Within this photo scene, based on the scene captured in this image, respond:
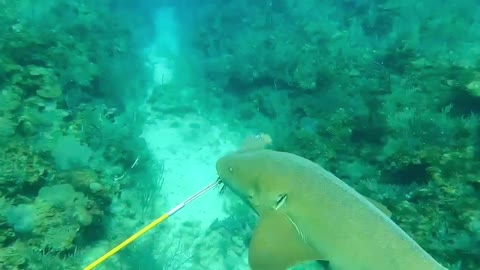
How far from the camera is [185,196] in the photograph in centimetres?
619

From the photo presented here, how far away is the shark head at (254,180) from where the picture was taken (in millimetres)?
2289

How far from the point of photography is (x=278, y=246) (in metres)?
2.14

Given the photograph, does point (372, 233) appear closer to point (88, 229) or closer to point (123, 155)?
point (88, 229)

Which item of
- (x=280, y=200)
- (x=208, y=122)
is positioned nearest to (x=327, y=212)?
(x=280, y=200)

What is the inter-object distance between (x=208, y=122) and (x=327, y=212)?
246 inches

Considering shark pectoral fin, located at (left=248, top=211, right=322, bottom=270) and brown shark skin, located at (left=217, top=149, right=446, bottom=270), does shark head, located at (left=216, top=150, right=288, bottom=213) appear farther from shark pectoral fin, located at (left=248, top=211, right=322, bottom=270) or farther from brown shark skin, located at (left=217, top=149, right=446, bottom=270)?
shark pectoral fin, located at (left=248, top=211, right=322, bottom=270)

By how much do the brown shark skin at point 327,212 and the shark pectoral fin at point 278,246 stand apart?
4 centimetres

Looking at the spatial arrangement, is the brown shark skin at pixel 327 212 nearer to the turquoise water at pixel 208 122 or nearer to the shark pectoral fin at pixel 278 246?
the shark pectoral fin at pixel 278 246

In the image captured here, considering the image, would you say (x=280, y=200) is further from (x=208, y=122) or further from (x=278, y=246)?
(x=208, y=122)

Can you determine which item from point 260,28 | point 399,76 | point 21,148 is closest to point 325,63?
point 399,76

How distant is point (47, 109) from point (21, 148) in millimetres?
1830

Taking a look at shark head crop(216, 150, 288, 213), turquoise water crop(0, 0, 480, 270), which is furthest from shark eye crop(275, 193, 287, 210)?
turquoise water crop(0, 0, 480, 270)

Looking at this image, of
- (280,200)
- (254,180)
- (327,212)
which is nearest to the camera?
(327,212)

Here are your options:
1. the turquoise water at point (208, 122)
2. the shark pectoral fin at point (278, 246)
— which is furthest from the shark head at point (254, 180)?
the turquoise water at point (208, 122)
